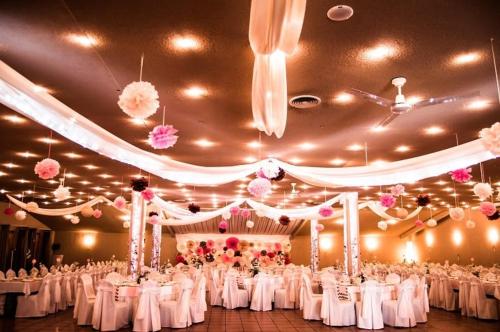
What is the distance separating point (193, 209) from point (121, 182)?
310 cm

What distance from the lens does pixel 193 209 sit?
33.9ft

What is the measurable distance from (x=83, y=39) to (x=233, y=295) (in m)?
7.95

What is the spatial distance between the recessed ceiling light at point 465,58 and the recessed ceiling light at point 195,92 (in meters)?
2.91

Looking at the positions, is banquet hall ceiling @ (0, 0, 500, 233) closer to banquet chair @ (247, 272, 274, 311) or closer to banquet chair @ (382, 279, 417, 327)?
banquet chair @ (382, 279, 417, 327)

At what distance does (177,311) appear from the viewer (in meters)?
7.46

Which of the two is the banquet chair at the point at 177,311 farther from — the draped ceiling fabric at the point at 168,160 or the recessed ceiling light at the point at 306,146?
the recessed ceiling light at the point at 306,146

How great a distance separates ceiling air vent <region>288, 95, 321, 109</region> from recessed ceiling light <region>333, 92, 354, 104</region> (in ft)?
0.79

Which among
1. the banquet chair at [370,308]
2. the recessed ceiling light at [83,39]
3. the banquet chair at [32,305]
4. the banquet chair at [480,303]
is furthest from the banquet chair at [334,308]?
the recessed ceiling light at [83,39]

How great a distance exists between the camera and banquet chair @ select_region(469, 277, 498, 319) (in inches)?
339

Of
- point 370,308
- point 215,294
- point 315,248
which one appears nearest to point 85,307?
point 215,294

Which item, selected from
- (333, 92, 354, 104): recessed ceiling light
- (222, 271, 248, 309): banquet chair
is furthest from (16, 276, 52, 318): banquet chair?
(333, 92, 354, 104): recessed ceiling light

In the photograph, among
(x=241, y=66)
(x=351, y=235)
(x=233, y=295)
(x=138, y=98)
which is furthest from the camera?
(x=351, y=235)

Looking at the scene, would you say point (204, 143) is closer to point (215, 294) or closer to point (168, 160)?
point (168, 160)

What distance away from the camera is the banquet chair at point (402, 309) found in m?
7.65
